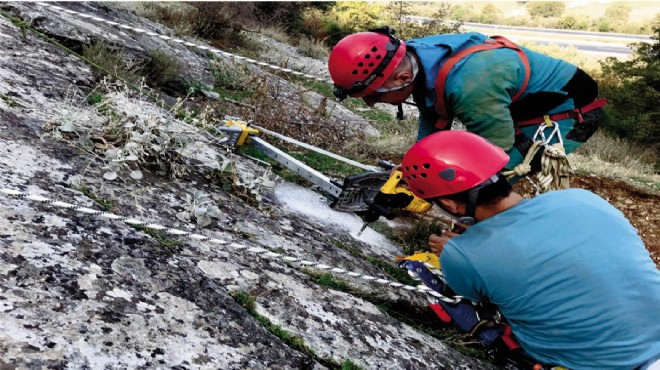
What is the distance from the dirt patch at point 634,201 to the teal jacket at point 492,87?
10.1 ft

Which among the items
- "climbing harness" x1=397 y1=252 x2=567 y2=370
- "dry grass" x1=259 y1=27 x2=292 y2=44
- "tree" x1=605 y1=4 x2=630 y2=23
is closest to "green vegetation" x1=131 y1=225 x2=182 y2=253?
"climbing harness" x1=397 y1=252 x2=567 y2=370

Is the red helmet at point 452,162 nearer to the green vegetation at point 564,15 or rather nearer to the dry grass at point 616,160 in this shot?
the dry grass at point 616,160

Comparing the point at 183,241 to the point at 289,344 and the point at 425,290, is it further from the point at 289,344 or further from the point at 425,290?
the point at 425,290

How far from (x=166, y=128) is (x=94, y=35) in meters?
2.55

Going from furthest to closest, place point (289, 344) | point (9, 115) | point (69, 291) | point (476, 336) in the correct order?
1. point (476, 336)
2. point (9, 115)
3. point (289, 344)
4. point (69, 291)

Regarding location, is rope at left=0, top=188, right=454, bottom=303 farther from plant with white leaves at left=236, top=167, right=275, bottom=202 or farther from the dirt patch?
the dirt patch

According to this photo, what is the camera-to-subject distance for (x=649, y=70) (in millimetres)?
13562

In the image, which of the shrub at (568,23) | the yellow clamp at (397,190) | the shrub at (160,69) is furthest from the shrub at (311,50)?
the shrub at (568,23)

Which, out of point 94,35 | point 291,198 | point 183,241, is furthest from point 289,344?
point 94,35

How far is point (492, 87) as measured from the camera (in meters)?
3.03

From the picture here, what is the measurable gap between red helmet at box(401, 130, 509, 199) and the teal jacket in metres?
A: 0.59

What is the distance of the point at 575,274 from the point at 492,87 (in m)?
1.25

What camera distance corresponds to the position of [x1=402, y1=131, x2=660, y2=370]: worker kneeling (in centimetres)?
222

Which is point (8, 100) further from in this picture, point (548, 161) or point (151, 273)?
point (548, 161)
